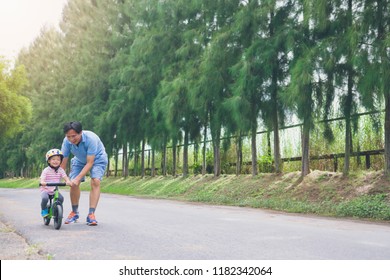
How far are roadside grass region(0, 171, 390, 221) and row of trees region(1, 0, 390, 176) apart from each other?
2.16 ft

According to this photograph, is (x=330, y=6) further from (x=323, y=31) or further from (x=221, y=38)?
(x=221, y=38)

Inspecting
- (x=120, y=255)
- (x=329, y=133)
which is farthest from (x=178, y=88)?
(x=120, y=255)

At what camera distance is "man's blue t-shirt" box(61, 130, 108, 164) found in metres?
7.50

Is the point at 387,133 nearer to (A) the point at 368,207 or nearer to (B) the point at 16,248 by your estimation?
(A) the point at 368,207

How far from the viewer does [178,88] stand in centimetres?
1903

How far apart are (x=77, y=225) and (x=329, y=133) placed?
365 inches

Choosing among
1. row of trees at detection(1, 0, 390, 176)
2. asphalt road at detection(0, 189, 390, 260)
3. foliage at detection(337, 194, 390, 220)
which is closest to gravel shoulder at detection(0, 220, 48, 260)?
asphalt road at detection(0, 189, 390, 260)


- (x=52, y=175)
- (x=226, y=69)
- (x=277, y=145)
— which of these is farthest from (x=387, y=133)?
(x=52, y=175)

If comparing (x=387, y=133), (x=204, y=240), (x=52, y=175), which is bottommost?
(x=204, y=240)

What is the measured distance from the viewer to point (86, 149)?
7.58m

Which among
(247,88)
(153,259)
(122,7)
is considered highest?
(122,7)

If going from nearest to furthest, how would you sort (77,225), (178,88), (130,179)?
(77,225), (178,88), (130,179)

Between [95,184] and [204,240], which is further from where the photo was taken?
[95,184]

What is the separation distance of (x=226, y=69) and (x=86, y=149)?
33.7 ft
